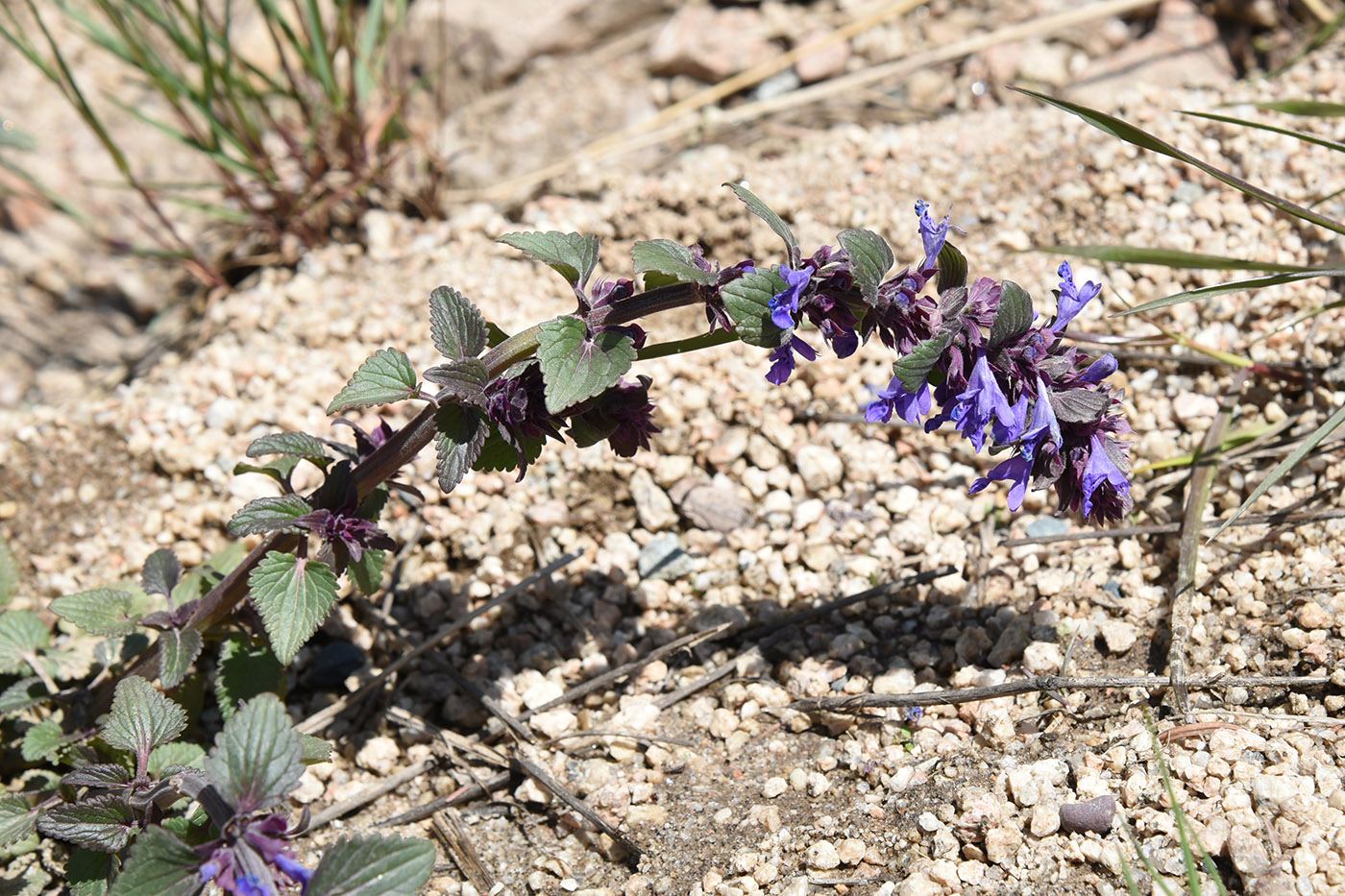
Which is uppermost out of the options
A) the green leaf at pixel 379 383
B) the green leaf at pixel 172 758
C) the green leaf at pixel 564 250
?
the green leaf at pixel 564 250

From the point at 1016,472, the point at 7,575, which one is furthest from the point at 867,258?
the point at 7,575

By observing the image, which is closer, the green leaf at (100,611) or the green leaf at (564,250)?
the green leaf at (564,250)

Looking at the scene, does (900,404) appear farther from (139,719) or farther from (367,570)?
(139,719)

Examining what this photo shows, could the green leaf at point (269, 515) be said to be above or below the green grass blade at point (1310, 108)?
above

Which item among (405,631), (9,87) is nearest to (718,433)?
(405,631)

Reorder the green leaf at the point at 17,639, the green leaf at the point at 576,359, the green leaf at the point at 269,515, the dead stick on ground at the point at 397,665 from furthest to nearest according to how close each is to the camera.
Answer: the dead stick on ground at the point at 397,665 → the green leaf at the point at 17,639 → the green leaf at the point at 269,515 → the green leaf at the point at 576,359

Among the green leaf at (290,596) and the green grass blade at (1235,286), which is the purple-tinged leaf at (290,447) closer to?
the green leaf at (290,596)

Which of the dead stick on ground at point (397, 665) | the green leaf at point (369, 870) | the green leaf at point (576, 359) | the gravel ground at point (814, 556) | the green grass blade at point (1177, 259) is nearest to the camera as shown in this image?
the green leaf at point (369, 870)

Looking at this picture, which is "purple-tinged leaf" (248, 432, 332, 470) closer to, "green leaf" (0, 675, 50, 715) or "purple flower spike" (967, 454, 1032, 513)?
"green leaf" (0, 675, 50, 715)

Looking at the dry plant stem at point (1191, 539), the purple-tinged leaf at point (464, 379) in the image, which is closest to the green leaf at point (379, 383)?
the purple-tinged leaf at point (464, 379)
